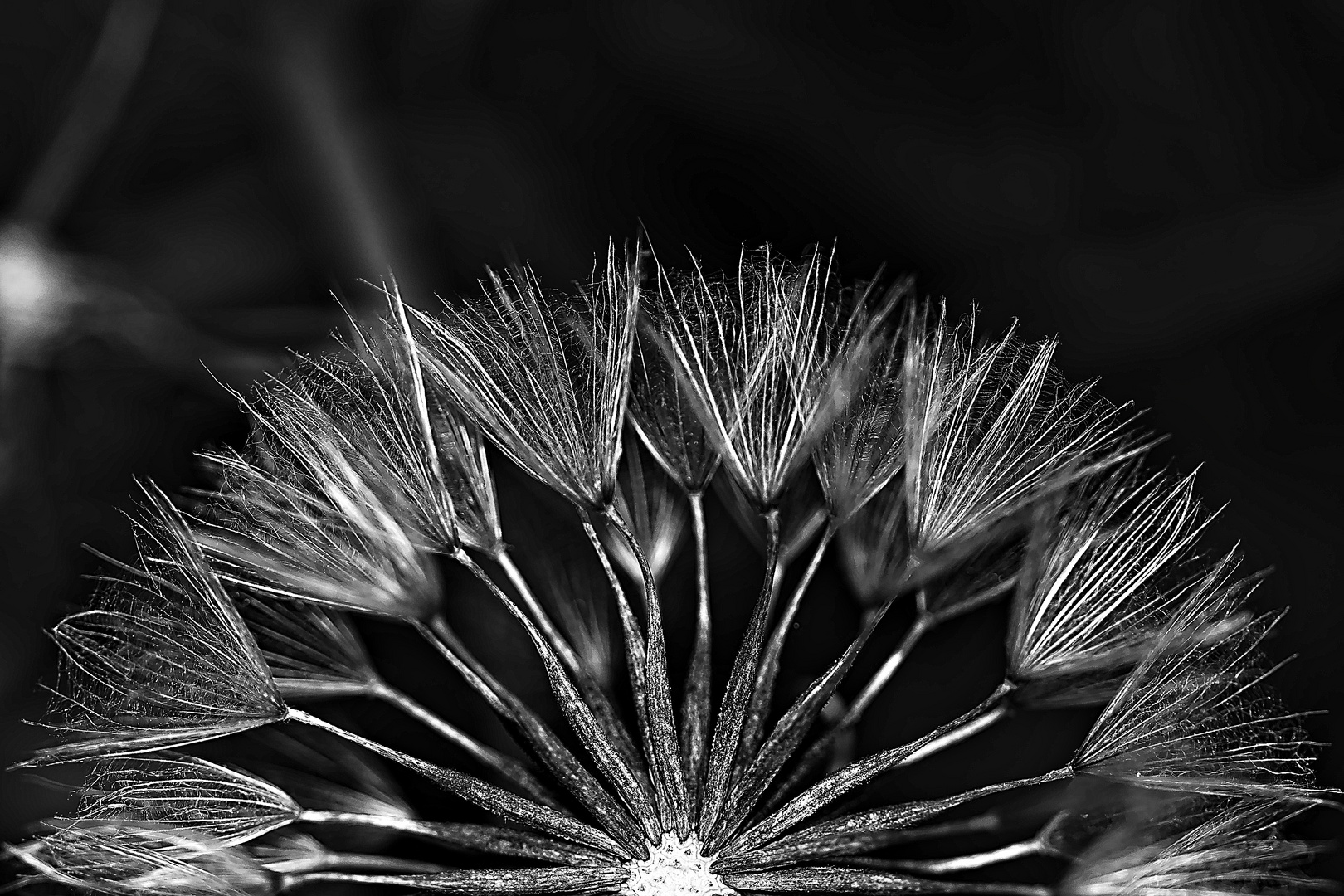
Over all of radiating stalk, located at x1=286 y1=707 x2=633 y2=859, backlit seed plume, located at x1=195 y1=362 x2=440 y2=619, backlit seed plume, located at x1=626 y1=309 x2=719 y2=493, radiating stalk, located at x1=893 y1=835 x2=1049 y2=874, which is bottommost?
radiating stalk, located at x1=893 y1=835 x2=1049 y2=874

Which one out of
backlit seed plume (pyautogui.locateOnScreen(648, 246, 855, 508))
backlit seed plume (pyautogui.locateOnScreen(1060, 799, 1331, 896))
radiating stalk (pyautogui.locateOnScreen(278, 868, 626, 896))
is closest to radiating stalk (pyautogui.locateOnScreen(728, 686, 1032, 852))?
radiating stalk (pyautogui.locateOnScreen(278, 868, 626, 896))

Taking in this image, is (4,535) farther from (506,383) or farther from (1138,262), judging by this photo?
(1138,262)

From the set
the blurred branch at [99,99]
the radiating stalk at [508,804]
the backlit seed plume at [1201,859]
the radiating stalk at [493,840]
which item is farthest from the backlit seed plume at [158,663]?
the backlit seed plume at [1201,859]

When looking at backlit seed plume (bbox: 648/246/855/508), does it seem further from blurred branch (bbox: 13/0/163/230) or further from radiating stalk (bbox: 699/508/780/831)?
blurred branch (bbox: 13/0/163/230)

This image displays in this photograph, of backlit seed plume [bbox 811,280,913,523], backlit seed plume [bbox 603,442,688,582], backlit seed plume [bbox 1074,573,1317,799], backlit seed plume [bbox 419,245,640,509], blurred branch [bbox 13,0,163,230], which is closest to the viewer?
backlit seed plume [bbox 1074,573,1317,799]

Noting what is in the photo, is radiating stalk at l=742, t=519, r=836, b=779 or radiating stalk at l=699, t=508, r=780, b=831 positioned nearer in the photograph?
radiating stalk at l=699, t=508, r=780, b=831

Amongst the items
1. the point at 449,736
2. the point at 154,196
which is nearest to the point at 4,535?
the point at 154,196

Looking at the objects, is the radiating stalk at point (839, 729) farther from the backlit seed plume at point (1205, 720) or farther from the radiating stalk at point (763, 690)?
the backlit seed plume at point (1205, 720)

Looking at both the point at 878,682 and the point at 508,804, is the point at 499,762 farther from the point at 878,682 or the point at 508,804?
the point at 878,682

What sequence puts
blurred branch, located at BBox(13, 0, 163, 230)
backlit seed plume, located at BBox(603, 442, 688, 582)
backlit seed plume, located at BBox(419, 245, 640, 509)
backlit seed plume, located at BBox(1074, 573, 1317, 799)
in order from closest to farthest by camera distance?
1. backlit seed plume, located at BBox(1074, 573, 1317, 799)
2. backlit seed plume, located at BBox(419, 245, 640, 509)
3. backlit seed plume, located at BBox(603, 442, 688, 582)
4. blurred branch, located at BBox(13, 0, 163, 230)
